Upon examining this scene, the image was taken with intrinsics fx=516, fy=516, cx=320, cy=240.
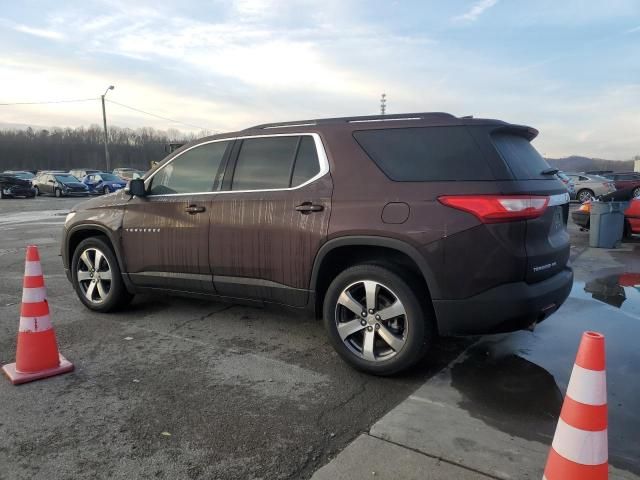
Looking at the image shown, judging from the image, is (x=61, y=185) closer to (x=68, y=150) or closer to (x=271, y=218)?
(x=271, y=218)

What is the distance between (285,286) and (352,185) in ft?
3.24

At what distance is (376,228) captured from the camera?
3609 millimetres

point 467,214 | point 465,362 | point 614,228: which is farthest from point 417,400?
point 614,228

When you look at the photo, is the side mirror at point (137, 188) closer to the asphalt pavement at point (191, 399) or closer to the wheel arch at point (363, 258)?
the asphalt pavement at point (191, 399)

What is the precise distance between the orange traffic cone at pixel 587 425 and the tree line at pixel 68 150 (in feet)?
310

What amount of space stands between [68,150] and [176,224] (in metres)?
108

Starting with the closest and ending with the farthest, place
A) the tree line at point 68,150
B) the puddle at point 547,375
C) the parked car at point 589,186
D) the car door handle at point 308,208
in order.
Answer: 1. the puddle at point 547,375
2. the car door handle at point 308,208
3. the parked car at point 589,186
4. the tree line at point 68,150

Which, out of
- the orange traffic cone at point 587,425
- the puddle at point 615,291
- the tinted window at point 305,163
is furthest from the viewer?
the puddle at point 615,291

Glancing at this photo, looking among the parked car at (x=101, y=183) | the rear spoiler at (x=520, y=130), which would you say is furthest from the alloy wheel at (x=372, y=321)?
the parked car at (x=101, y=183)

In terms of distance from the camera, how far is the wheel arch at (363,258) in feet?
11.4

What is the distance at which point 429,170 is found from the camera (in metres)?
3.55

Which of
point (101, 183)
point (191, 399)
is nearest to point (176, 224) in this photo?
point (191, 399)

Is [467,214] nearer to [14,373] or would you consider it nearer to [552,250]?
[552,250]

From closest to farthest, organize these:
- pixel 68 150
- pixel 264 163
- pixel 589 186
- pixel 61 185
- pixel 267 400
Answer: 1. pixel 267 400
2. pixel 264 163
3. pixel 589 186
4. pixel 61 185
5. pixel 68 150
